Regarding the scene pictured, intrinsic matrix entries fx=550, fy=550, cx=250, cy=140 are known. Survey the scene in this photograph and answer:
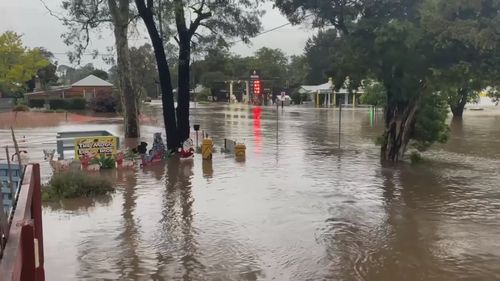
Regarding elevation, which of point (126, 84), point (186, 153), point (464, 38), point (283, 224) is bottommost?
point (283, 224)

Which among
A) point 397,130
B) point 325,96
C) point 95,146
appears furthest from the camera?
point 325,96

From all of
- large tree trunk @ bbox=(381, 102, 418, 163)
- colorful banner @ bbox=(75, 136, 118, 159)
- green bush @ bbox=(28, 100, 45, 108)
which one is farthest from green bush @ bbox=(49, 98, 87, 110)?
large tree trunk @ bbox=(381, 102, 418, 163)

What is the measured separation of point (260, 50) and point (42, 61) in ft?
169

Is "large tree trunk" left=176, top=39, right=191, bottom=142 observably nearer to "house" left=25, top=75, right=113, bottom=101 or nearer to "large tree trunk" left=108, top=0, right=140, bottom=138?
"large tree trunk" left=108, top=0, right=140, bottom=138

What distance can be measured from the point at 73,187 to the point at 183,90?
9778 mm

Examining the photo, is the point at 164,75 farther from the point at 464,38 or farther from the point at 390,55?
the point at 464,38

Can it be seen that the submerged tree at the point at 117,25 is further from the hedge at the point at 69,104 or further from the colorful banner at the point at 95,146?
the hedge at the point at 69,104

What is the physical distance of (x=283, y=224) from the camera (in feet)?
31.1

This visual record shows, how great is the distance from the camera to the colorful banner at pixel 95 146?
639 inches

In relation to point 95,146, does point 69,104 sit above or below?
above

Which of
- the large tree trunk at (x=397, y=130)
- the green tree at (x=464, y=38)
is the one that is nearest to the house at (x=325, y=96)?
the large tree trunk at (x=397, y=130)

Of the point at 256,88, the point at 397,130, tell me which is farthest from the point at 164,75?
the point at 256,88

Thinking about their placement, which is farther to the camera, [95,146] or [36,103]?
[36,103]

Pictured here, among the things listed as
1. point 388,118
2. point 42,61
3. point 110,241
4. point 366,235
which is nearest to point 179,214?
point 110,241
